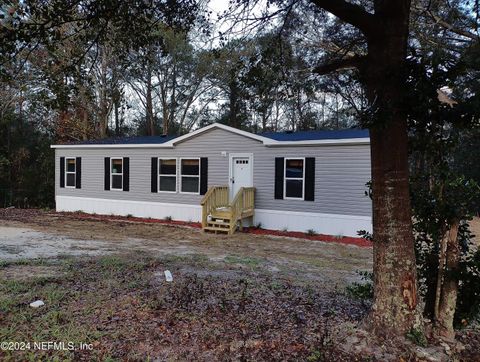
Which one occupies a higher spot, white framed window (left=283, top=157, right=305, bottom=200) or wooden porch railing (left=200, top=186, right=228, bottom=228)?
white framed window (left=283, top=157, right=305, bottom=200)

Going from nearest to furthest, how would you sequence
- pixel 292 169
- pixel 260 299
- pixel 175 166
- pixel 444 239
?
pixel 444 239 < pixel 260 299 < pixel 292 169 < pixel 175 166

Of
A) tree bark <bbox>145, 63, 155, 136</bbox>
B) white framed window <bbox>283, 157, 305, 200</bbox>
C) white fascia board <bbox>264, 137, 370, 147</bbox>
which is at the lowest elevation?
white framed window <bbox>283, 157, 305, 200</bbox>

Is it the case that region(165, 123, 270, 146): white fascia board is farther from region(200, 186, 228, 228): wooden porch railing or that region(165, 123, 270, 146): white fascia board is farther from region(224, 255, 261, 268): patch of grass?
region(224, 255, 261, 268): patch of grass

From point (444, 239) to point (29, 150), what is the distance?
19921 millimetres

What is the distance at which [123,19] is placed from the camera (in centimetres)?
442

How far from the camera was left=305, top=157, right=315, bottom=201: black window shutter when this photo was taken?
10523 millimetres

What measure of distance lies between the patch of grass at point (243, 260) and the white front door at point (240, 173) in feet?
15.7

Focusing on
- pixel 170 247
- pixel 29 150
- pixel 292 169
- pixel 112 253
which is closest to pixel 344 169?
pixel 292 169

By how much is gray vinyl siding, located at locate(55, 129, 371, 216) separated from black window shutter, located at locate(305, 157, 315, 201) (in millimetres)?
99

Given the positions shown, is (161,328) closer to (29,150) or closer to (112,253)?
(112,253)

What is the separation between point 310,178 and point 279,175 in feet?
3.02

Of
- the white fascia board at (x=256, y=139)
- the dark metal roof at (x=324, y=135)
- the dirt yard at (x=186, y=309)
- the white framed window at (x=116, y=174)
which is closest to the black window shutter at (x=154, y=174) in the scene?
the white fascia board at (x=256, y=139)

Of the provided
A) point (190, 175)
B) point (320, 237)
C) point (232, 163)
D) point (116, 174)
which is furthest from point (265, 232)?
point (116, 174)

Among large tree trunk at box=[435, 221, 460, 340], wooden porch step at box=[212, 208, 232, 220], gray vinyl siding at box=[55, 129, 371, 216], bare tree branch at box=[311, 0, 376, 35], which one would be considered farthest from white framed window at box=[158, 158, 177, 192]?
large tree trunk at box=[435, 221, 460, 340]
